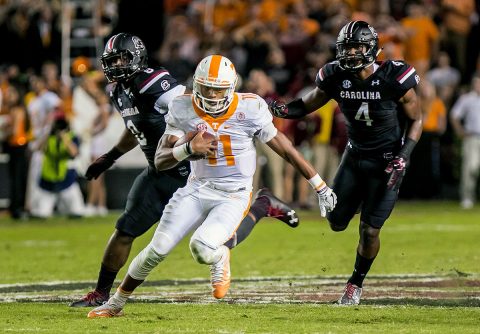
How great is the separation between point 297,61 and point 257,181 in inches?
88.1

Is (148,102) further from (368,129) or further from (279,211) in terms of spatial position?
(368,129)

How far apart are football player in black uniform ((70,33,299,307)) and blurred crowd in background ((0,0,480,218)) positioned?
7.40 meters

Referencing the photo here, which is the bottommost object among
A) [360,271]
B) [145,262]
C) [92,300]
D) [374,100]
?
[92,300]

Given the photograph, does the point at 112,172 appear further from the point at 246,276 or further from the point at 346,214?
the point at 346,214

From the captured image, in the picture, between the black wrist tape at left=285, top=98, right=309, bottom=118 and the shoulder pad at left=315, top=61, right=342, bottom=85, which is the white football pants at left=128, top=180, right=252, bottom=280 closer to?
the black wrist tape at left=285, top=98, right=309, bottom=118

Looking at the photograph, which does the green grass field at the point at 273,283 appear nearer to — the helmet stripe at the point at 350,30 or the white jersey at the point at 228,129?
the white jersey at the point at 228,129

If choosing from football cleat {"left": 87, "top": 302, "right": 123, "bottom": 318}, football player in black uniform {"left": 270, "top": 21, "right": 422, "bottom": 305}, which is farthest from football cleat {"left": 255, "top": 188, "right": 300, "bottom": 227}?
football cleat {"left": 87, "top": 302, "right": 123, "bottom": 318}

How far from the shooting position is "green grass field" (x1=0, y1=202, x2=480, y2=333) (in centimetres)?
676

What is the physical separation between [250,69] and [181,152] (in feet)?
34.9

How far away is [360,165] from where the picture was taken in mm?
8062

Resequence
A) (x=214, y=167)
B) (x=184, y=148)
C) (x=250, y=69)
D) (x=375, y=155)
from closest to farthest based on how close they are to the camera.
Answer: (x=184, y=148) < (x=214, y=167) < (x=375, y=155) < (x=250, y=69)

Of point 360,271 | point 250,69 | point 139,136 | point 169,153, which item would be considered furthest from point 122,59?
point 250,69

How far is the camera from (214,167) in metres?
7.14

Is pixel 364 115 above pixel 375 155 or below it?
above
